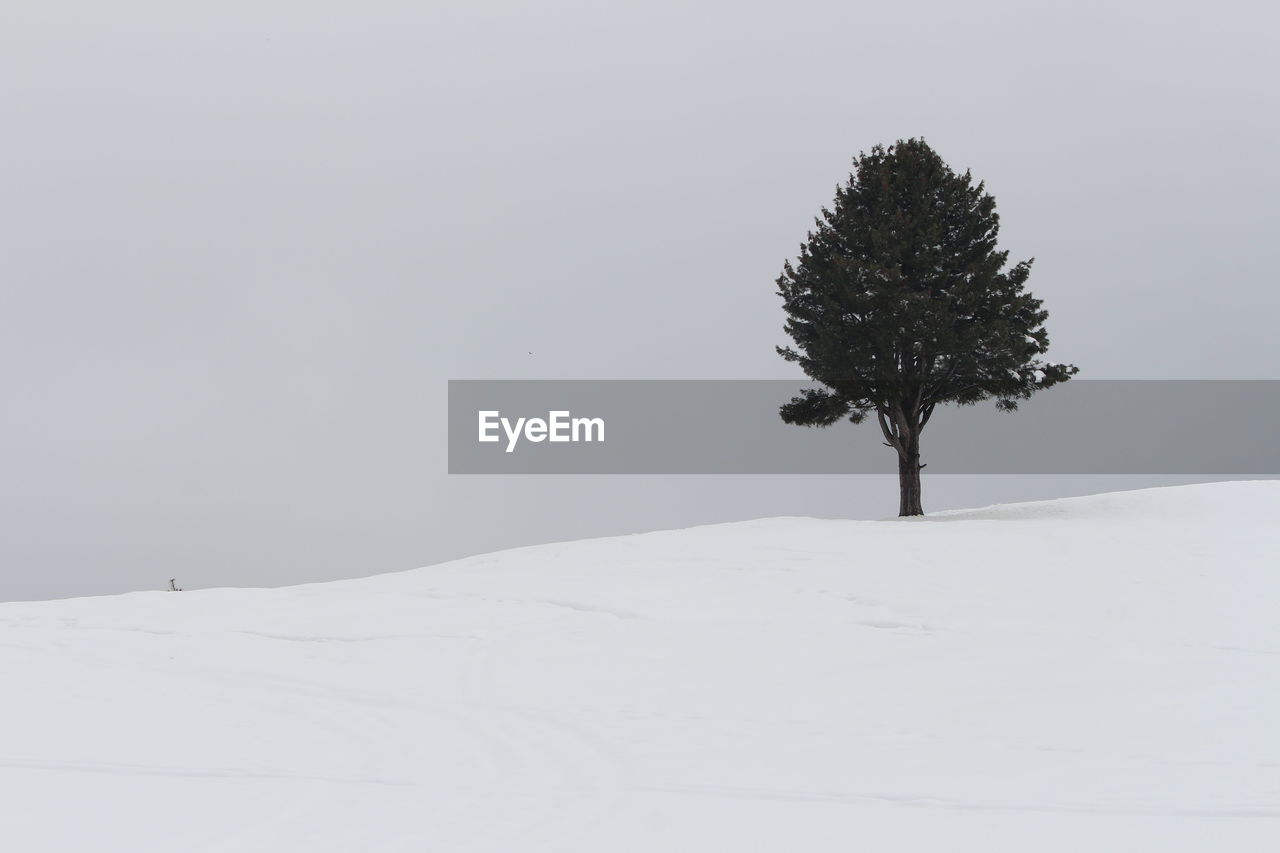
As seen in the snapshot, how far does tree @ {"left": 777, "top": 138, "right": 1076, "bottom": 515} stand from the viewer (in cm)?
2452

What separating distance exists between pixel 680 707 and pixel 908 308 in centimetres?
1768

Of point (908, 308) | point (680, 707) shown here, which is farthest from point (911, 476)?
point (680, 707)

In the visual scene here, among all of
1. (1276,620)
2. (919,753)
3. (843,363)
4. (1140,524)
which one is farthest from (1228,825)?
(843,363)

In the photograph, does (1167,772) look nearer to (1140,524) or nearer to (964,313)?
(1140,524)

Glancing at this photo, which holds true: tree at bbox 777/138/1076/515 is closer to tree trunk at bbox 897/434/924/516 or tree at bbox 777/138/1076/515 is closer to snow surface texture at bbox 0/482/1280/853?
tree trunk at bbox 897/434/924/516

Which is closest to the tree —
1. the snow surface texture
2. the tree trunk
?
the tree trunk

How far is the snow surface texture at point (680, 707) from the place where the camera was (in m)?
6.16

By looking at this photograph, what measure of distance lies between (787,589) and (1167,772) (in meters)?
6.76

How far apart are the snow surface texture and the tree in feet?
31.1

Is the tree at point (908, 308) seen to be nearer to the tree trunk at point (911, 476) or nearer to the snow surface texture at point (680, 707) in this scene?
the tree trunk at point (911, 476)

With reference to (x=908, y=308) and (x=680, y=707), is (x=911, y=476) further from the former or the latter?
(x=680, y=707)

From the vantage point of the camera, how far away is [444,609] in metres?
13.3

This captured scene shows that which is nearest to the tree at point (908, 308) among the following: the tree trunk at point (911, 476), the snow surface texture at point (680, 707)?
the tree trunk at point (911, 476)

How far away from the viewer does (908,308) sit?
961 inches
